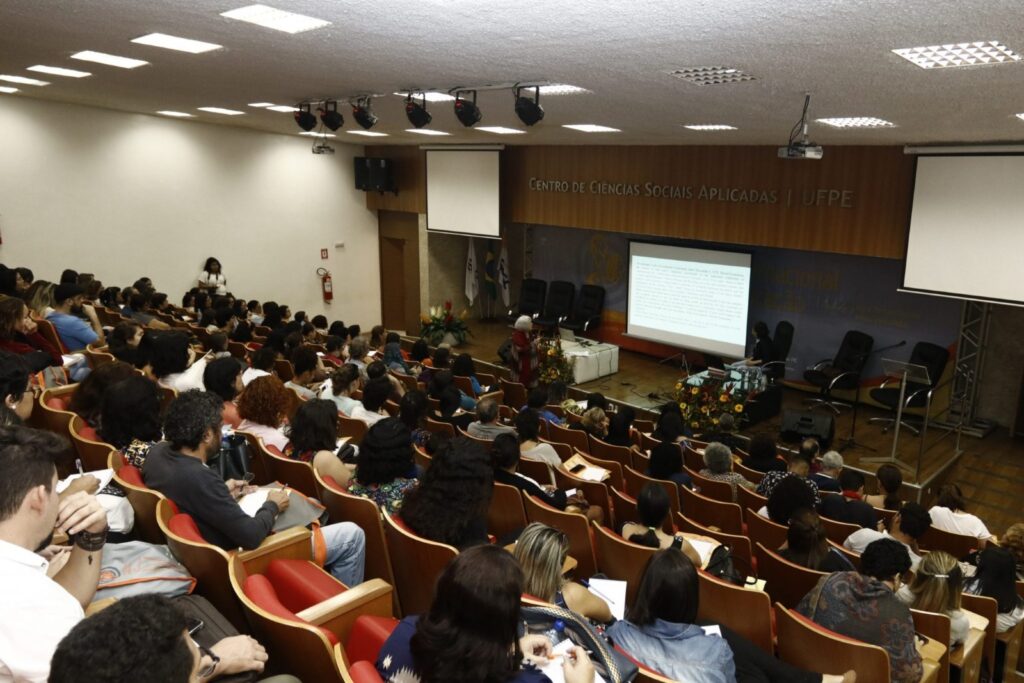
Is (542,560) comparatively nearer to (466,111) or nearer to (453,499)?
(453,499)

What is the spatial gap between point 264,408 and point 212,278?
9107mm

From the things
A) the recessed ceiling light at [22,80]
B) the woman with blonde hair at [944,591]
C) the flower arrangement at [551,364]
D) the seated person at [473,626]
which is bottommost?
the flower arrangement at [551,364]

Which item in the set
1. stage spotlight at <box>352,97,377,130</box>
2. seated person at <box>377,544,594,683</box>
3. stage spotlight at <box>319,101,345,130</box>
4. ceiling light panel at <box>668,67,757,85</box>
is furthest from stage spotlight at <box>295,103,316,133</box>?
Result: seated person at <box>377,544,594,683</box>

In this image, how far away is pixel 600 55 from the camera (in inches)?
167

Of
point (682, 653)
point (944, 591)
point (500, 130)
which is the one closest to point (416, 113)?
point (500, 130)

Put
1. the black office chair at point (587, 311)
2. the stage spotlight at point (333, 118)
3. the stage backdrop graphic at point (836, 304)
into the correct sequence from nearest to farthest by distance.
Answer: the stage spotlight at point (333, 118) → the stage backdrop graphic at point (836, 304) → the black office chair at point (587, 311)

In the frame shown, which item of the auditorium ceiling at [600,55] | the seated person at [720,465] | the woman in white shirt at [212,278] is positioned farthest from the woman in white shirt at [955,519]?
the woman in white shirt at [212,278]

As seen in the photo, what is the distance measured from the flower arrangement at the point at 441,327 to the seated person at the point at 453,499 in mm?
10545

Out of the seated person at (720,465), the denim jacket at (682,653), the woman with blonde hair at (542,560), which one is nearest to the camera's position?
the denim jacket at (682,653)

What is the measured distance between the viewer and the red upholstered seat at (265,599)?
213cm

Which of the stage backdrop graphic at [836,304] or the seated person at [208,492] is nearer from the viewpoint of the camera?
the seated person at [208,492]

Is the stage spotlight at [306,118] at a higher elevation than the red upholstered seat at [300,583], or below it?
higher

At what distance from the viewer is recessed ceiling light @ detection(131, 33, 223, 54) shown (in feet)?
15.8

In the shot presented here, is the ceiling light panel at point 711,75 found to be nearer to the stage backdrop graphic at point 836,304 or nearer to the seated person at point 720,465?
the seated person at point 720,465
